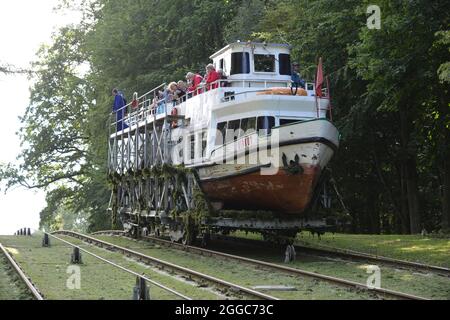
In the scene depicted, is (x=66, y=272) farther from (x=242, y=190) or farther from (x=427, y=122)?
(x=427, y=122)

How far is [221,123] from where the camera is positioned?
1786 centimetres

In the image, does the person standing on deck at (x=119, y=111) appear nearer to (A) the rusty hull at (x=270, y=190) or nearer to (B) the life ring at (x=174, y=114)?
(B) the life ring at (x=174, y=114)

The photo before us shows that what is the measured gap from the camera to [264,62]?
19688 mm

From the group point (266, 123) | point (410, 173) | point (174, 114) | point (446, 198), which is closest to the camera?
point (266, 123)

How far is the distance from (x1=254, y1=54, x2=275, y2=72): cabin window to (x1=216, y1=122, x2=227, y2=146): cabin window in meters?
2.49

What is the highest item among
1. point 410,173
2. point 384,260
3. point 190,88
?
point 190,88

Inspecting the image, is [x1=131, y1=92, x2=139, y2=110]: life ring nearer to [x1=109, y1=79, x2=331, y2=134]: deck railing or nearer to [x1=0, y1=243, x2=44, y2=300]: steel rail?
[x1=109, y1=79, x2=331, y2=134]: deck railing

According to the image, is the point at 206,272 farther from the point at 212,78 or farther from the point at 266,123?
the point at 212,78

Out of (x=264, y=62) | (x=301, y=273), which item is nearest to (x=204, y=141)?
(x=264, y=62)

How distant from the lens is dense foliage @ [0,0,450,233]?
2080 centimetres

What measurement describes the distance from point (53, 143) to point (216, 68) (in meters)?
29.0

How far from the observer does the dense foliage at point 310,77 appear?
2080 centimetres

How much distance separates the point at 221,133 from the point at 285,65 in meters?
3.49
